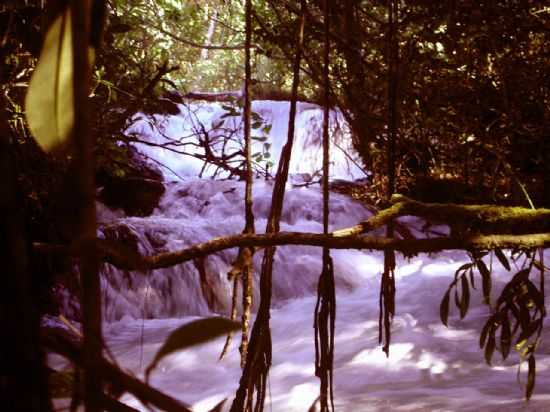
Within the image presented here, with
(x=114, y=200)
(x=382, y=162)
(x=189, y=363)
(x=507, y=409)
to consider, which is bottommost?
(x=189, y=363)

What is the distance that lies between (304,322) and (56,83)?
390cm

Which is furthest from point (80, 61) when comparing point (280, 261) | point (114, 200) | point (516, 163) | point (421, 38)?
point (114, 200)

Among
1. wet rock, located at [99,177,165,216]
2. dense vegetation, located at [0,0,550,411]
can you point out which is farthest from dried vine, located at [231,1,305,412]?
wet rock, located at [99,177,165,216]

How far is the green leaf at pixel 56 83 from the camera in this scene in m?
0.38

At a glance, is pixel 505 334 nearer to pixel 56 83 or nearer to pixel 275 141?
pixel 56 83

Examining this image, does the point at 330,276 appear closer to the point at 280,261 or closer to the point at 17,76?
the point at 17,76

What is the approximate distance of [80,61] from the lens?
0.30 m

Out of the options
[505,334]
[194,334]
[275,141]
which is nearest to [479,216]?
[505,334]

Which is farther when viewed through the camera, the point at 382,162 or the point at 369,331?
the point at 382,162

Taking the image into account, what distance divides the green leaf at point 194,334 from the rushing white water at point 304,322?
34.3 inches

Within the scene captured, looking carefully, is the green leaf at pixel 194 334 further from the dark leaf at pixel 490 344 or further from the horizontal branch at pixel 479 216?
the dark leaf at pixel 490 344

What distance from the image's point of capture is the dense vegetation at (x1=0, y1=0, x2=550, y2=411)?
0.30m

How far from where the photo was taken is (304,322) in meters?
4.16

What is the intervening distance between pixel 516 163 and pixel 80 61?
170 inches
